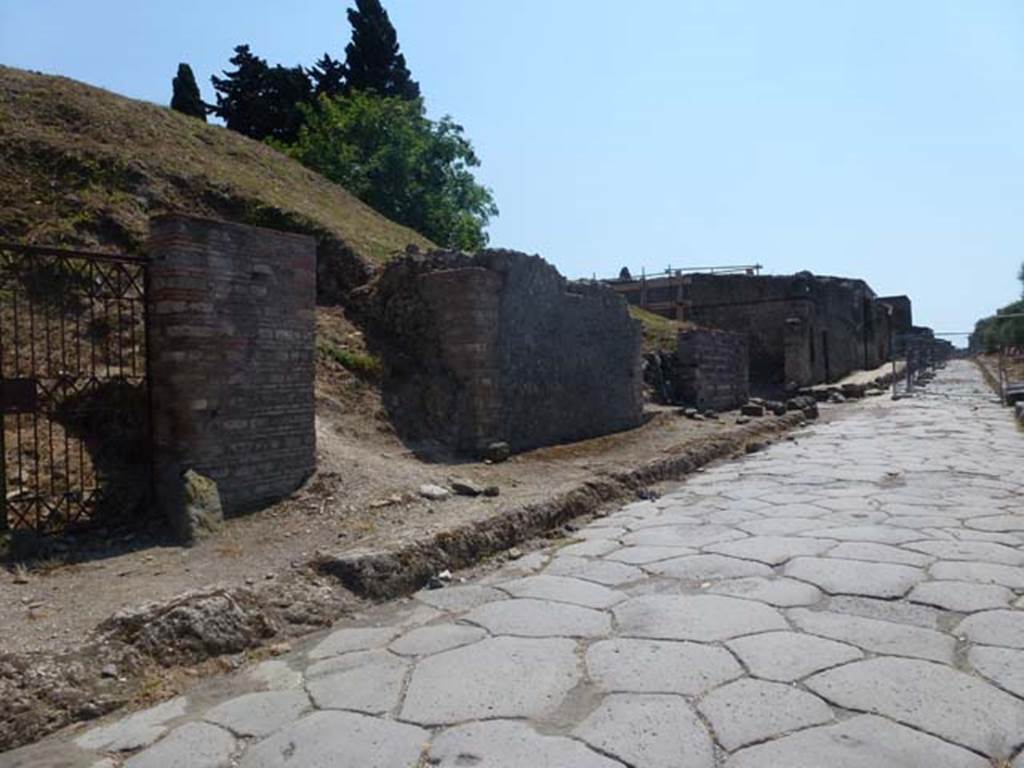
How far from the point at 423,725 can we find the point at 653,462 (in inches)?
207

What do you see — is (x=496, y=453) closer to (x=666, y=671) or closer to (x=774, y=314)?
(x=666, y=671)

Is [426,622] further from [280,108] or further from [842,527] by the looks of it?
[280,108]

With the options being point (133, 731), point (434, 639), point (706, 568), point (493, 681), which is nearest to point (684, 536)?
point (706, 568)

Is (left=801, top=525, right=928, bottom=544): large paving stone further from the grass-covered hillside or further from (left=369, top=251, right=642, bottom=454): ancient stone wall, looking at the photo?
the grass-covered hillside

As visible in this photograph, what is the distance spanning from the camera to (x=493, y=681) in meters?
2.73

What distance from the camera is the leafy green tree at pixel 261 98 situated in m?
30.4

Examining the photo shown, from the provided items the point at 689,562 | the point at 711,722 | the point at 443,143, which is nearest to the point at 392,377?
the point at 689,562

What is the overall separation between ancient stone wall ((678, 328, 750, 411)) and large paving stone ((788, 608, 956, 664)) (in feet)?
33.4

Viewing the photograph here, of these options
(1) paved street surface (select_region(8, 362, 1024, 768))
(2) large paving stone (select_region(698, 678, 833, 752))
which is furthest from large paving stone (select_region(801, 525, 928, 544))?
(2) large paving stone (select_region(698, 678, 833, 752))

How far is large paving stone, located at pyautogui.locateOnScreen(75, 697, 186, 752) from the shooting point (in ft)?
7.98

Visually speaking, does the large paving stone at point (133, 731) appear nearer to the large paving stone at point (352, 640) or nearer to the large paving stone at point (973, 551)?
the large paving stone at point (352, 640)

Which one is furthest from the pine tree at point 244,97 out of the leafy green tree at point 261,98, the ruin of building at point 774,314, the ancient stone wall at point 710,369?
the ancient stone wall at point 710,369

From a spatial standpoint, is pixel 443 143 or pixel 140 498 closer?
pixel 140 498

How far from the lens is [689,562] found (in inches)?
167
